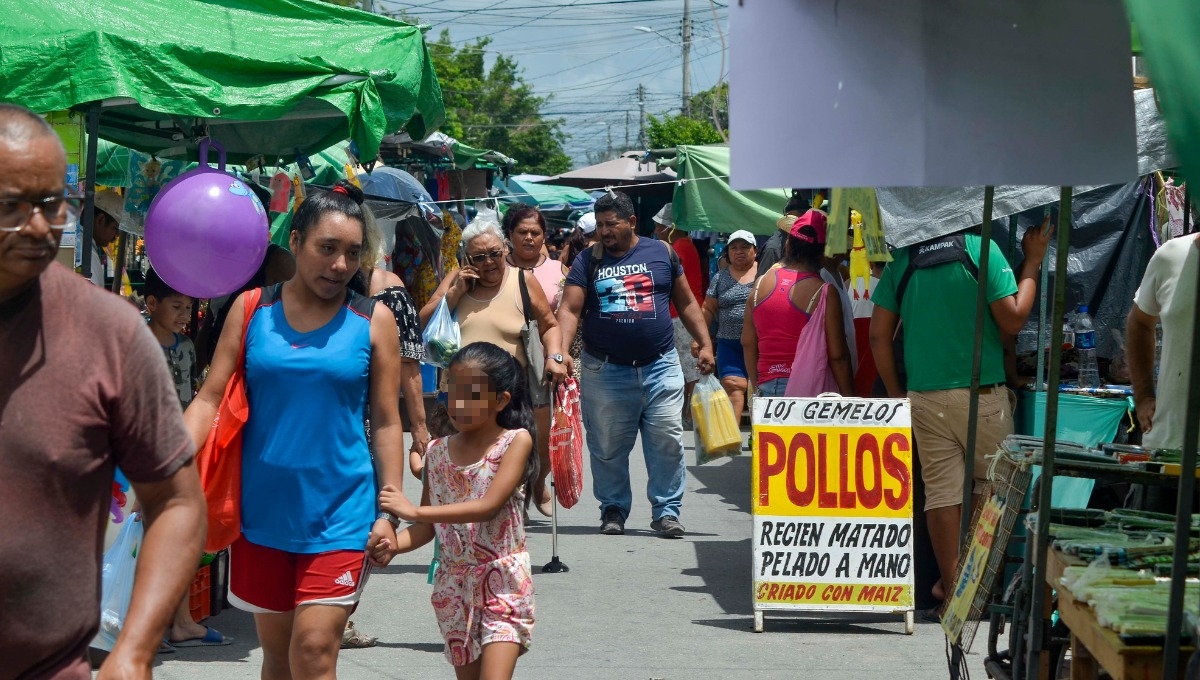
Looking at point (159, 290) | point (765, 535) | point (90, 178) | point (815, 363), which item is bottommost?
point (765, 535)

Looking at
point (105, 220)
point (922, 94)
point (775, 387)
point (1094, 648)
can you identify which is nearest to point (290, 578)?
point (1094, 648)

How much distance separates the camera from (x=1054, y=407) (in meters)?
3.87

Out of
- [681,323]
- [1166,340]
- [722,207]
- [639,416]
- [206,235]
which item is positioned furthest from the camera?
[722,207]

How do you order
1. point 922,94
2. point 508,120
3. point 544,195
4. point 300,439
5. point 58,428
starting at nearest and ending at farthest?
point 58,428 → point 922,94 → point 300,439 → point 544,195 → point 508,120

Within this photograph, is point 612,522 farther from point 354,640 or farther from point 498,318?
point 354,640

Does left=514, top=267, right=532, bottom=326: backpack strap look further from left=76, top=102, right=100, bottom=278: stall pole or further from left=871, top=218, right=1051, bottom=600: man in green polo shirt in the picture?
left=76, top=102, right=100, bottom=278: stall pole

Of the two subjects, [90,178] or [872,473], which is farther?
[872,473]

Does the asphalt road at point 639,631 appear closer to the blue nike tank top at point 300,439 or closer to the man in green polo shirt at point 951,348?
the man in green polo shirt at point 951,348

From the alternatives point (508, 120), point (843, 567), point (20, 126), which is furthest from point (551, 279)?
point (508, 120)

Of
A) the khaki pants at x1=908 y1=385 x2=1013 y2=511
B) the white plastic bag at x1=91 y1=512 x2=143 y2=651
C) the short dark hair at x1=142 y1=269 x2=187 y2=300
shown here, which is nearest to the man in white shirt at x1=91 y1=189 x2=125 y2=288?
the short dark hair at x1=142 y1=269 x2=187 y2=300

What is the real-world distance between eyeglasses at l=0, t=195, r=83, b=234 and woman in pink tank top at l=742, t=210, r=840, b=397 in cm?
563

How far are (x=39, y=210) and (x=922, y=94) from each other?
170 centimetres

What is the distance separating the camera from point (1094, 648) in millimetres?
3436

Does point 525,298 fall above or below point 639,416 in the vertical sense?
above
